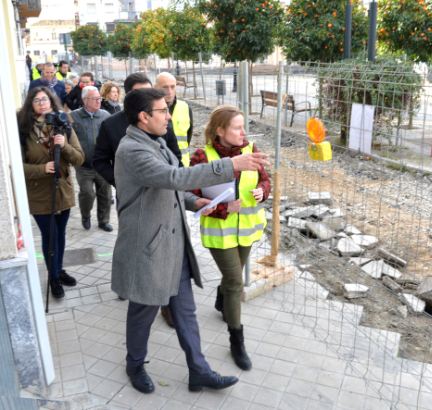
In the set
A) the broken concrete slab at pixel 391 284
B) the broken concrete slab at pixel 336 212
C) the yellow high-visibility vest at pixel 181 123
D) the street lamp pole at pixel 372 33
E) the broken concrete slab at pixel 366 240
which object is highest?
the street lamp pole at pixel 372 33

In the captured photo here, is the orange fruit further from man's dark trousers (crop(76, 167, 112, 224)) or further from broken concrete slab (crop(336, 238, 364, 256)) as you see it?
man's dark trousers (crop(76, 167, 112, 224))

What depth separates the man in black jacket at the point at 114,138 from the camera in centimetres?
394

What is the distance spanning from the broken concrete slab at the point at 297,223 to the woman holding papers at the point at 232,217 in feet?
9.27

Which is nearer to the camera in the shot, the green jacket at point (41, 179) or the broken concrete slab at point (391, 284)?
the green jacket at point (41, 179)

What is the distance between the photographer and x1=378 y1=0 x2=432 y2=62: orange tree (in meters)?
10.7

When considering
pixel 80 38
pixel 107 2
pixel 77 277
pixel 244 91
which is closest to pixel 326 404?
pixel 244 91

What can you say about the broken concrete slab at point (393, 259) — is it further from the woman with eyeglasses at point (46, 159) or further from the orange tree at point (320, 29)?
the orange tree at point (320, 29)

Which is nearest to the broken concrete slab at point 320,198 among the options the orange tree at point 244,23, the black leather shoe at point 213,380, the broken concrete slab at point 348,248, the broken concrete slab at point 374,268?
the broken concrete slab at point 348,248

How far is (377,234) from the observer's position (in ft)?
20.0

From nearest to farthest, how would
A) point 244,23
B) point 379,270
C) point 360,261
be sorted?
1. point 379,270
2. point 360,261
3. point 244,23

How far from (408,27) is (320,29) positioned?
2.07 metres

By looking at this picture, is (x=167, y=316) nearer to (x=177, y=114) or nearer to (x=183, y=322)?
(x=183, y=322)

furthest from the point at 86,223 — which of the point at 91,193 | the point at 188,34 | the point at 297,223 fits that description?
the point at 188,34

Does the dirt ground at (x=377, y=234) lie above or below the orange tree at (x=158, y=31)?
below
